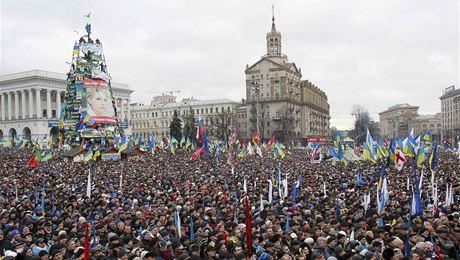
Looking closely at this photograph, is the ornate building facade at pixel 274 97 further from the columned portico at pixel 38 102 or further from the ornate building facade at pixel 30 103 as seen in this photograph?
the columned portico at pixel 38 102

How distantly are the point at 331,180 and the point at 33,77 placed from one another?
75.8m

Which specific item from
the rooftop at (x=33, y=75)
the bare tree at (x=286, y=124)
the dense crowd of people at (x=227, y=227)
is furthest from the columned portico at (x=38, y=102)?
the dense crowd of people at (x=227, y=227)

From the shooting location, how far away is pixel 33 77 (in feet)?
272

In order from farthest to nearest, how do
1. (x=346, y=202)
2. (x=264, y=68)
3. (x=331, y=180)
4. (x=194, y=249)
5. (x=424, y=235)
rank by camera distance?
(x=264, y=68)
(x=331, y=180)
(x=346, y=202)
(x=424, y=235)
(x=194, y=249)

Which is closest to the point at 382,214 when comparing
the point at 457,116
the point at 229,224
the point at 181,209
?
the point at 229,224

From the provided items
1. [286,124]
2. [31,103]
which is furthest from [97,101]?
[286,124]

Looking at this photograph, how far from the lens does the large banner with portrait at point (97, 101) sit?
4322 cm

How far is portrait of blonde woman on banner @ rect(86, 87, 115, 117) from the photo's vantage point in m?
43.3

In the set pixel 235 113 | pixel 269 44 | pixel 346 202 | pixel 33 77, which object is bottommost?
pixel 346 202

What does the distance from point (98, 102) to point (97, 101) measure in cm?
15

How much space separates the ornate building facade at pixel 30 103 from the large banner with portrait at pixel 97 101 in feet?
125

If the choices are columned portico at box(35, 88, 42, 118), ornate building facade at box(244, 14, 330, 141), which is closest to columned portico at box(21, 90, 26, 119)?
columned portico at box(35, 88, 42, 118)

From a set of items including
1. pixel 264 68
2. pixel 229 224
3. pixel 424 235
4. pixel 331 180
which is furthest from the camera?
pixel 264 68

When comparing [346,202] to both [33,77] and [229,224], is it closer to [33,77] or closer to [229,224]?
[229,224]
